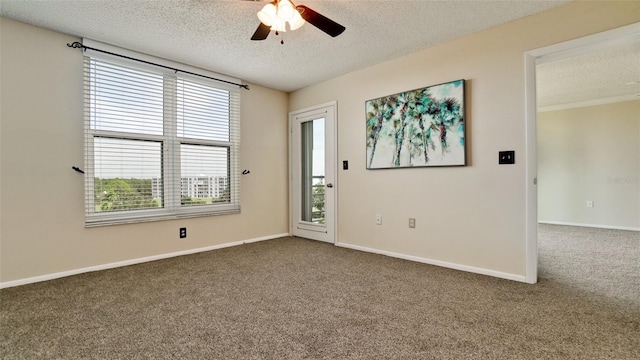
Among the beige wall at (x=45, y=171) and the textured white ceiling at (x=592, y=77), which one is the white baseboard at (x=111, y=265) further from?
the textured white ceiling at (x=592, y=77)

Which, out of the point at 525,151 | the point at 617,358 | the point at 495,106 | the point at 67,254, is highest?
the point at 495,106

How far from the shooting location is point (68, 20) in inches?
104

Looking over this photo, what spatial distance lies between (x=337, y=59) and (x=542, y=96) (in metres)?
4.06

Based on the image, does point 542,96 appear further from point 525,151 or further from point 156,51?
point 156,51

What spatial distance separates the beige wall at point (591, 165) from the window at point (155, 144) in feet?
20.2

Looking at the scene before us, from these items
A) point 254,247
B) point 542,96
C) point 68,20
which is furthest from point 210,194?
point 542,96

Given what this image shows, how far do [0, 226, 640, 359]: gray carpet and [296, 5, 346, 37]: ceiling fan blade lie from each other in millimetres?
2058

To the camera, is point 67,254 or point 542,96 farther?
point 542,96

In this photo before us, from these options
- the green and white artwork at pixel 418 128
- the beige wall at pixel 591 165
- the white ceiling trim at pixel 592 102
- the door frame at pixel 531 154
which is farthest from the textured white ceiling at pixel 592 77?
the green and white artwork at pixel 418 128

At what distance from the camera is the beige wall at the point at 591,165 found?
5102mm

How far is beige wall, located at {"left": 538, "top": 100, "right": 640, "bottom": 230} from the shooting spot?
5.10 meters

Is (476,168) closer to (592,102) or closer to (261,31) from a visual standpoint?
(261,31)

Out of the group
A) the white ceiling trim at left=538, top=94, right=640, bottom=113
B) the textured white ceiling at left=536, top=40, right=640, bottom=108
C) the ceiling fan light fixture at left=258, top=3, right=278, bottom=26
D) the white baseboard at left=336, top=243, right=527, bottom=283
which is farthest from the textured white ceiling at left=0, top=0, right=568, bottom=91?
the white ceiling trim at left=538, top=94, right=640, bottom=113

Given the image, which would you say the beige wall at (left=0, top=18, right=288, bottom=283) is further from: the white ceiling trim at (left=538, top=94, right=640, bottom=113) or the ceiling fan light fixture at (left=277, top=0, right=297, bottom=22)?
the white ceiling trim at (left=538, top=94, right=640, bottom=113)
